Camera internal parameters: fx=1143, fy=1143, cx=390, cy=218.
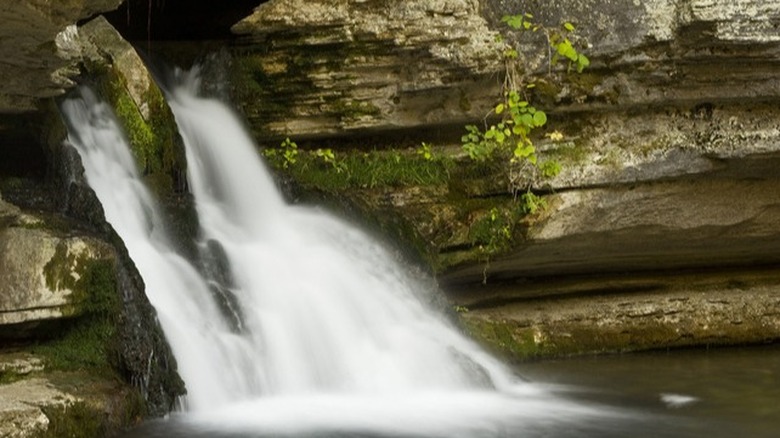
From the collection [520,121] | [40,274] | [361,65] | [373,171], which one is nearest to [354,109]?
[361,65]

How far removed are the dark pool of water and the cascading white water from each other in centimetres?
14

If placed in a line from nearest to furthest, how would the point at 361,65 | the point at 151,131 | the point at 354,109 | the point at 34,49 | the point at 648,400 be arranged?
1. the point at 34,49
2. the point at 648,400
3. the point at 151,131
4. the point at 361,65
5. the point at 354,109

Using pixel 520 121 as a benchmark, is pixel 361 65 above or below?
above

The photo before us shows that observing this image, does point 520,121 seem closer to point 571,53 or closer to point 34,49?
point 571,53

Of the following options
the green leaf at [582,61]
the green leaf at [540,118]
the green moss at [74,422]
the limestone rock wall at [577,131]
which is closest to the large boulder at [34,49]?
the green moss at [74,422]

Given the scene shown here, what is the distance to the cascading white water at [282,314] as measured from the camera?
668 cm

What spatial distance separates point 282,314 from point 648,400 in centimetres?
Answer: 244

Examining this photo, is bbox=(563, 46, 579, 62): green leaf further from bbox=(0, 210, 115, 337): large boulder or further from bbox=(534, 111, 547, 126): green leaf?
bbox=(0, 210, 115, 337): large boulder

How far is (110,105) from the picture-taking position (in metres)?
7.78

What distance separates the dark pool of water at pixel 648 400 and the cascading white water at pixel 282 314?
0.47ft

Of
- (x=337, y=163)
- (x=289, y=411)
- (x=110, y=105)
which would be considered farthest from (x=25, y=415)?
(x=337, y=163)

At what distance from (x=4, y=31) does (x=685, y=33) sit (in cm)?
509

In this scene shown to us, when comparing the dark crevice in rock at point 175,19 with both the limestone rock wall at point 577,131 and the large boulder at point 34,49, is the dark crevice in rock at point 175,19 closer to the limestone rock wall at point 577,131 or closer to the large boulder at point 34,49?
the limestone rock wall at point 577,131

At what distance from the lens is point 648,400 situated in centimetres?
741
